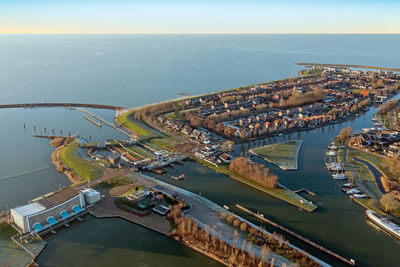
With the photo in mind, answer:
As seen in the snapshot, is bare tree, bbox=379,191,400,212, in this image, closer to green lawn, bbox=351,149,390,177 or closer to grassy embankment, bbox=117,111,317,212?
grassy embankment, bbox=117,111,317,212

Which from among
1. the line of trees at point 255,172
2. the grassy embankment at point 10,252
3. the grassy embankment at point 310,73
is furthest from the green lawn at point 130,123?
the grassy embankment at point 310,73

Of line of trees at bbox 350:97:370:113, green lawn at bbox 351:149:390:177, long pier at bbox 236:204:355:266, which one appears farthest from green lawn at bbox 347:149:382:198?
line of trees at bbox 350:97:370:113

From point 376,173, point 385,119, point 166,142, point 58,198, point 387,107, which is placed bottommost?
point 376,173

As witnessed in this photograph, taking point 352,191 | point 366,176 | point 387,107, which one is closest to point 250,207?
point 352,191

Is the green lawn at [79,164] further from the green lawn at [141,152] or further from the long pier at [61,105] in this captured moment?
the long pier at [61,105]

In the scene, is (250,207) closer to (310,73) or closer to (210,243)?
(210,243)

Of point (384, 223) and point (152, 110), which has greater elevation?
point (152, 110)
